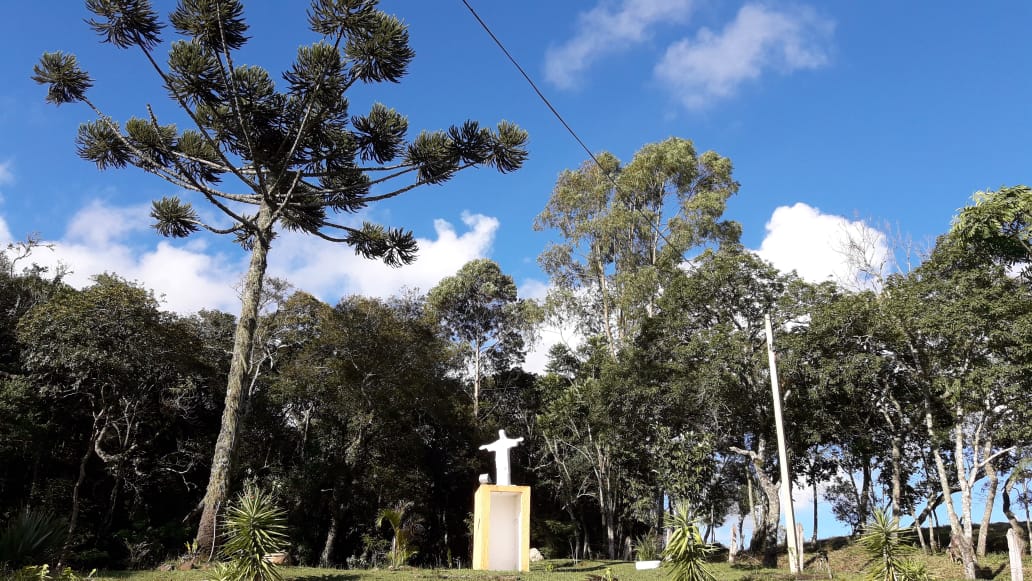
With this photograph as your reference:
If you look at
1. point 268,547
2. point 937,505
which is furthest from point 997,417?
point 268,547

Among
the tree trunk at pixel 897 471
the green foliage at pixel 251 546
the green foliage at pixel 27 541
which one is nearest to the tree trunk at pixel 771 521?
the tree trunk at pixel 897 471

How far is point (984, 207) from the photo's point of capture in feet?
45.0

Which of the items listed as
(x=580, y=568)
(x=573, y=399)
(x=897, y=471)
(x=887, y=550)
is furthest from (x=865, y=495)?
(x=887, y=550)

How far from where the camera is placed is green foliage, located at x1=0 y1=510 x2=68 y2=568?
21.1 ft

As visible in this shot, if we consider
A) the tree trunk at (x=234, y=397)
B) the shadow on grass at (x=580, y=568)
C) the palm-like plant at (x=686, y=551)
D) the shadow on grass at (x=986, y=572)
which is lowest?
the shadow on grass at (x=986, y=572)

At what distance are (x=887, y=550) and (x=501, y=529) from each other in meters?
6.22

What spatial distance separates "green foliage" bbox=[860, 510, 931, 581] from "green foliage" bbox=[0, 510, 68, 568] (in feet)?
29.2

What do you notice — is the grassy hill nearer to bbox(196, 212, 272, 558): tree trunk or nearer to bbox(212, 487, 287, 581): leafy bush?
bbox(196, 212, 272, 558): tree trunk

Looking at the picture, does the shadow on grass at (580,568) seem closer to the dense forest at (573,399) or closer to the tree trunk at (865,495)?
the dense forest at (573,399)

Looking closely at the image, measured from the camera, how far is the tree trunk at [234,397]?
10.3 m

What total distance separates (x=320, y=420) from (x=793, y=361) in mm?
13466

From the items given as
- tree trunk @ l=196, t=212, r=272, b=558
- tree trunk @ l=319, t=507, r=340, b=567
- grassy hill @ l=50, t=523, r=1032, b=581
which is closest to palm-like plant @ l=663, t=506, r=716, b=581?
grassy hill @ l=50, t=523, r=1032, b=581

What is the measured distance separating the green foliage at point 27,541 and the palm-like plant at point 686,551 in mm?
6373

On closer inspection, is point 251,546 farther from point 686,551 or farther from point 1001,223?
point 1001,223
